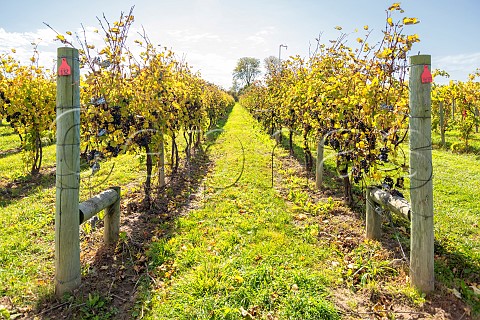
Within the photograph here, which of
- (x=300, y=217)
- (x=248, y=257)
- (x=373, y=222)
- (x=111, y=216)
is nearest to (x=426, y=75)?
(x=373, y=222)

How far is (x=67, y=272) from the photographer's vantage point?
116 inches

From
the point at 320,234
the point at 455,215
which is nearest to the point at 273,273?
the point at 320,234

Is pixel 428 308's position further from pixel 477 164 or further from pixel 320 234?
pixel 477 164

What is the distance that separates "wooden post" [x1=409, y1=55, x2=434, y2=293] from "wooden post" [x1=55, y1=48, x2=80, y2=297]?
10.5 ft

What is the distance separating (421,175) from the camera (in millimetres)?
2867

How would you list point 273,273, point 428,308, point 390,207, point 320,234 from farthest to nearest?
point 320,234
point 390,207
point 273,273
point 428,308

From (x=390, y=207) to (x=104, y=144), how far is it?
157 inches

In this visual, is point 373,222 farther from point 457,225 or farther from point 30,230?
point 30,230

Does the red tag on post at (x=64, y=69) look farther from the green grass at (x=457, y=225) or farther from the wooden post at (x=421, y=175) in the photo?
the green grass at (x=457, y=225)

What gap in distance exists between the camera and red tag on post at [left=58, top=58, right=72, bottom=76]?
9.28ft

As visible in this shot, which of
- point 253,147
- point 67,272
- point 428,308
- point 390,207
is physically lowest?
point 428,308

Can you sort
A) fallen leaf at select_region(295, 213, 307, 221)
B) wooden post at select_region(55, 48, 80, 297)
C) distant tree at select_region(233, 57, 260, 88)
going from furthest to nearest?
distant tree at select_region(233, 57, 260, 88) → fallen leaf at select_region(295, 213, 307, 221) → wooden post at select_region(55, 48, 80, 297)

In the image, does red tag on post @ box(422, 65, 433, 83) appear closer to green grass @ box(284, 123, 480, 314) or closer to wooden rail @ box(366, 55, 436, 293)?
wooden rail @ box(366, 55, 436, 293)

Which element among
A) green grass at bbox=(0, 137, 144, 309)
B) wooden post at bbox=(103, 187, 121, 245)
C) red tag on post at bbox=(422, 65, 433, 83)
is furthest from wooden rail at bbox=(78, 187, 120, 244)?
red tag on post at bbox=(422, 65, 433, 83)
